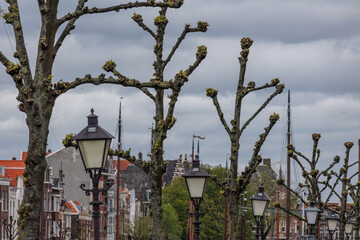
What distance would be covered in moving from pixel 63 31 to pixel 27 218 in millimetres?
3650

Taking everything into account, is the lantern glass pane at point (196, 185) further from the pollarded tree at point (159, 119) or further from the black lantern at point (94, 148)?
the black lantern at point (94, 148)

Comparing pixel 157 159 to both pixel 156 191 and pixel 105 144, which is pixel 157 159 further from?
pixel 105 144

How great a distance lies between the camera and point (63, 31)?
1573cm

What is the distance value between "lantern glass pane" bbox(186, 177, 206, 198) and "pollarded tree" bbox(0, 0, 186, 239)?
734 centimetres

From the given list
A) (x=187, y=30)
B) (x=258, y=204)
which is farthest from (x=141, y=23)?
(x=258, y=204)

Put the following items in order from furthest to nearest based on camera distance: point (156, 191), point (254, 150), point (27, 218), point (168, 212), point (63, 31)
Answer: point (168, 212) → point (254, 150) → point (156, 191) → point (63, 31) → point (27, 218)

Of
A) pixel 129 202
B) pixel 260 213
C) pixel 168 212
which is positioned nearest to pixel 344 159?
pixel 260 213

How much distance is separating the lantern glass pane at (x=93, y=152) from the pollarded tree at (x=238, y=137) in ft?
38.5

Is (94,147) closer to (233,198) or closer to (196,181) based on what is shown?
(196,181)

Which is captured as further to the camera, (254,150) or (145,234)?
(145,234)

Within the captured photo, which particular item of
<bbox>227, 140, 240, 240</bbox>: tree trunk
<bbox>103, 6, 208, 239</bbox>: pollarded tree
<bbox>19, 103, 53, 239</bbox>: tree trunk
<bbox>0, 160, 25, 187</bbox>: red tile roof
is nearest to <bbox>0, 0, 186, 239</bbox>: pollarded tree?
<bbox>19, 103, 53, 239</bbox>: tree trunk

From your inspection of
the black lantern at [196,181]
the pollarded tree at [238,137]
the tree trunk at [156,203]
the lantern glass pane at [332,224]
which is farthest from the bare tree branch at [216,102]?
the lantern glass pane at [332,224]

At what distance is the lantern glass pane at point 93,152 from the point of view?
48.7 ft

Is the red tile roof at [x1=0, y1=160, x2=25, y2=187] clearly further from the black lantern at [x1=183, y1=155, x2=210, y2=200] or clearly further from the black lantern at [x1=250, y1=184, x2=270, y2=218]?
the black lantern at [x1=183, y1=155, x2=210, y2=200]
